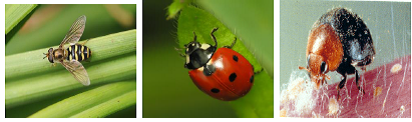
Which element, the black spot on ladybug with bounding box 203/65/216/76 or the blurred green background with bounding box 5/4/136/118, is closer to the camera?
the black spot on ladybug with bounding box 203/65/216/76

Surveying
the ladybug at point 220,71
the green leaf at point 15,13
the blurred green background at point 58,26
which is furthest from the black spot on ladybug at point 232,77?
the green leaf at point 15,13

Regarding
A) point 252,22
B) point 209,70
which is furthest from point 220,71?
point 252,22

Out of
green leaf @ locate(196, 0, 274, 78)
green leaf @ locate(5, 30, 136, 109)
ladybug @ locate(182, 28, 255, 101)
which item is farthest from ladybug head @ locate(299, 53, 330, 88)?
green leaf @ locate(5, 30, 136, 109)

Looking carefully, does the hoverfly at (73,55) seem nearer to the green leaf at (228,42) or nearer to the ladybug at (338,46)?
the green leaf at (228,42)

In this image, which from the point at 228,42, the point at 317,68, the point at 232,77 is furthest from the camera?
the point at 317,68

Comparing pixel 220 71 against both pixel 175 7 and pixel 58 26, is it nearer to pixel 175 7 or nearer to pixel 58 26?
pixel 175 7

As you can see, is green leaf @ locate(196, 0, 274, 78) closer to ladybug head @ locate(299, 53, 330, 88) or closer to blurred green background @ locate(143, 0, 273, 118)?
blurred green background @ locate(143, 0, 273, 118)
